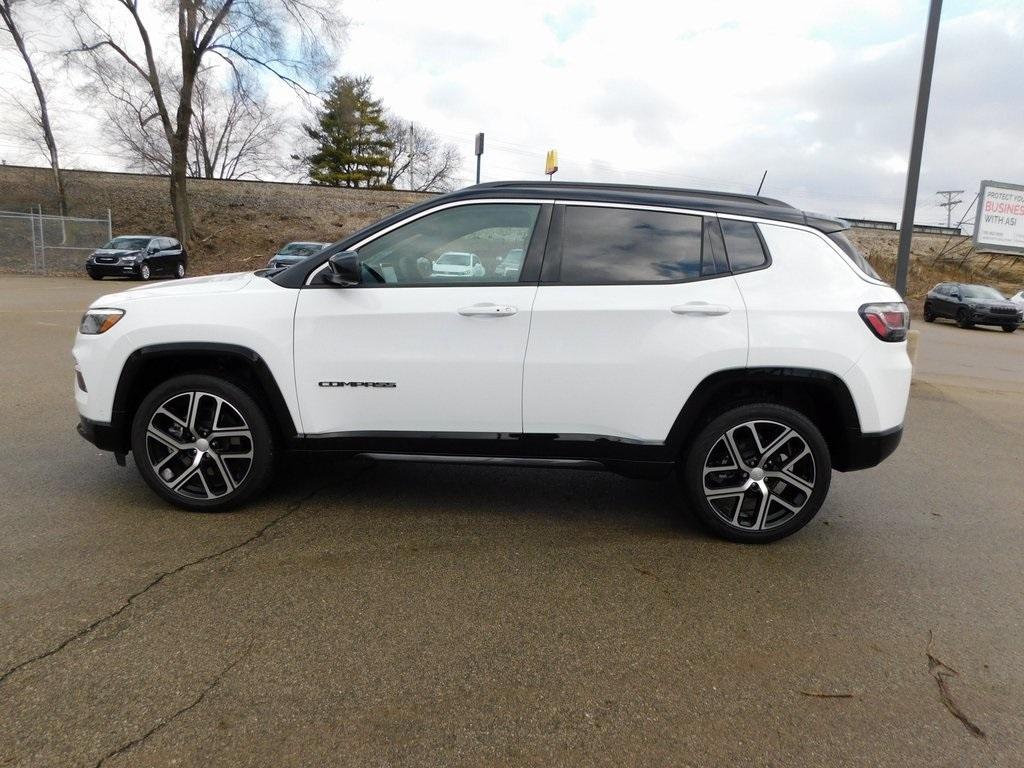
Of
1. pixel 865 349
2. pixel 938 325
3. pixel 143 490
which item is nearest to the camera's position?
pixel 865 349

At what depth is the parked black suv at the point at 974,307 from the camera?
72.2 feet

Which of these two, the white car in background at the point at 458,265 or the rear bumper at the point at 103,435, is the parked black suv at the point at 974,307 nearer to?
the white car in background at the point at 458,265

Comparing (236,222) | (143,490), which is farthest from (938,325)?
(236,222)

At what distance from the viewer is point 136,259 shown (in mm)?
24688

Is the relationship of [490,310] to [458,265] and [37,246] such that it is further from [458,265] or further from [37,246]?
[37,246]

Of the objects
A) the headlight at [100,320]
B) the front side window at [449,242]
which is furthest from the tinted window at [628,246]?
the headlight at [100,320]

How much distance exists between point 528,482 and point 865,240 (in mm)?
50467

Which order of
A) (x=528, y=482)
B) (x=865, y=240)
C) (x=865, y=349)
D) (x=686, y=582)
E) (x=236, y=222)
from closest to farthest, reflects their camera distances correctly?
(x=686, y=582) < (x=865, y=349) < (x=528, y=482) < (x=236, y=222) < (x=865, y=240)

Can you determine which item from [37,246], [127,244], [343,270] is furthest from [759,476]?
[37,246]

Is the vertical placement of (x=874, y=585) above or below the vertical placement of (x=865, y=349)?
below

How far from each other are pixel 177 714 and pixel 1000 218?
41432 millimetres

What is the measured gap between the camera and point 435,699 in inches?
96.1

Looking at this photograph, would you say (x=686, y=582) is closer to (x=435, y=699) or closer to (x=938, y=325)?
(x=435, y=699)

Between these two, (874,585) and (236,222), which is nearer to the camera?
(874,585)
